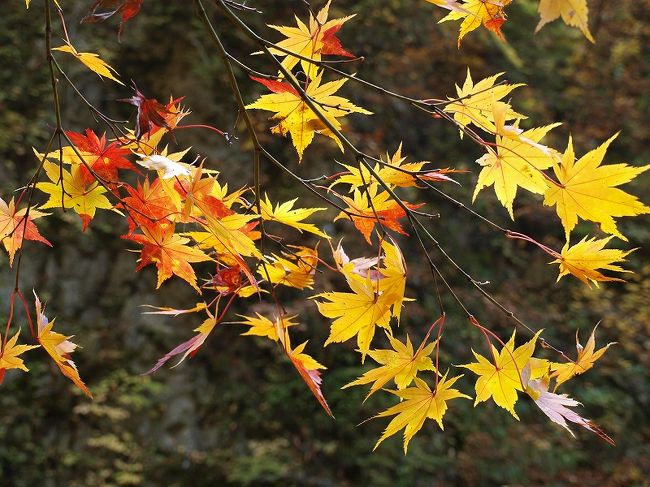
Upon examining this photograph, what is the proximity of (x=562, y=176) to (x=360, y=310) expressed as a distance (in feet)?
0.75

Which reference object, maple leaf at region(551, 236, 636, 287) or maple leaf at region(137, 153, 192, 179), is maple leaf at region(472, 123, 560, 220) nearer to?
maple leaf at region(551, 236, 636, 287)

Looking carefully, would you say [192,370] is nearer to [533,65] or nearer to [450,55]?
[450,55]

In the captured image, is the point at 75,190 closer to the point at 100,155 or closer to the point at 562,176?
the point at 100,155

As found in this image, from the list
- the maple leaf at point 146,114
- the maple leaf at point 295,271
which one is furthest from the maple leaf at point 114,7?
the maple leaf at point 295,271

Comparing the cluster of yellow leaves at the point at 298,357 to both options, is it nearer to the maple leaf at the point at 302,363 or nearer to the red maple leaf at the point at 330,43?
the maple leaf at the point at 302,363

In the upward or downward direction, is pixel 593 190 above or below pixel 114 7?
below

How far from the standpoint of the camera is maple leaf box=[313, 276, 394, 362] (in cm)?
65

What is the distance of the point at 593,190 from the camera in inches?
23.8

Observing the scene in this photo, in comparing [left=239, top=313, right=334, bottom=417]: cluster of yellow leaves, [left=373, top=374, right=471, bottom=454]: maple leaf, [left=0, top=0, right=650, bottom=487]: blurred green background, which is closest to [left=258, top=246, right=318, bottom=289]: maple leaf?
[left=239, top=313, right=334, bottom=417]: cluster of yellow leaves

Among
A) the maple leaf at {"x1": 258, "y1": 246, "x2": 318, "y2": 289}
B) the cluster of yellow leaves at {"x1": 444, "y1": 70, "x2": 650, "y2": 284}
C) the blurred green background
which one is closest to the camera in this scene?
the cluster of yellow leaves at {"x1": 444, "y1": 70, "x2": 650, "y2": 284}

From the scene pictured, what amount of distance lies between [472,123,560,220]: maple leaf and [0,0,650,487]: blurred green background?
2.15m

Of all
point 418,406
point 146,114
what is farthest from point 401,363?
point 146,114

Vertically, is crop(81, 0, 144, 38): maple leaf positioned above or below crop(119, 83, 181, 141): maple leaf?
above

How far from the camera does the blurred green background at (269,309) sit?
2.69 m
